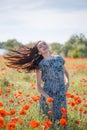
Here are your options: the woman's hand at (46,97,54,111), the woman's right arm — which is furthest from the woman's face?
the woman's hand at (46,97,54,111)

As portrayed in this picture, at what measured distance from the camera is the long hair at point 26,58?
675cm

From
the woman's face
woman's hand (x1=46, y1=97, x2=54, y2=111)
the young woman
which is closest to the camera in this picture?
woman's hand (x1=46, y1=97, x2=54, y2=111)

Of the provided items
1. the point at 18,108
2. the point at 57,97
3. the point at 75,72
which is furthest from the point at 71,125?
the point at 75,72

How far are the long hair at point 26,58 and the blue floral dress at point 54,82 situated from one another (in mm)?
186

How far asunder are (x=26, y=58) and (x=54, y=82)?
62 cm

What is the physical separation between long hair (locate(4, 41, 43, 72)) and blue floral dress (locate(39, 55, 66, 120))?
19 centimetres

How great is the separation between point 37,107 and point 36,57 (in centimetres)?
90

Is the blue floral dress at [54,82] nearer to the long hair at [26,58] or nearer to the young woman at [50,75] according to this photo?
the young woman at [50,75]

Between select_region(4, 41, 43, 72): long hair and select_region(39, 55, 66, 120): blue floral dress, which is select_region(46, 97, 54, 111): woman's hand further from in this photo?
select_region(4, 41, 43, 72): long hair

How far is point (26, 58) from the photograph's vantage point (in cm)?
680

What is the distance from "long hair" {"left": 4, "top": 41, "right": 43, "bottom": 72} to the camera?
6.75m

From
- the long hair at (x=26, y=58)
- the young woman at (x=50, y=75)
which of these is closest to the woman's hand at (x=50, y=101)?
the young woman at (x=50, y=75)

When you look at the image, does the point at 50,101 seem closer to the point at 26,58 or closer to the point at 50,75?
the point at 50,75

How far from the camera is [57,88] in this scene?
6.61 meters
